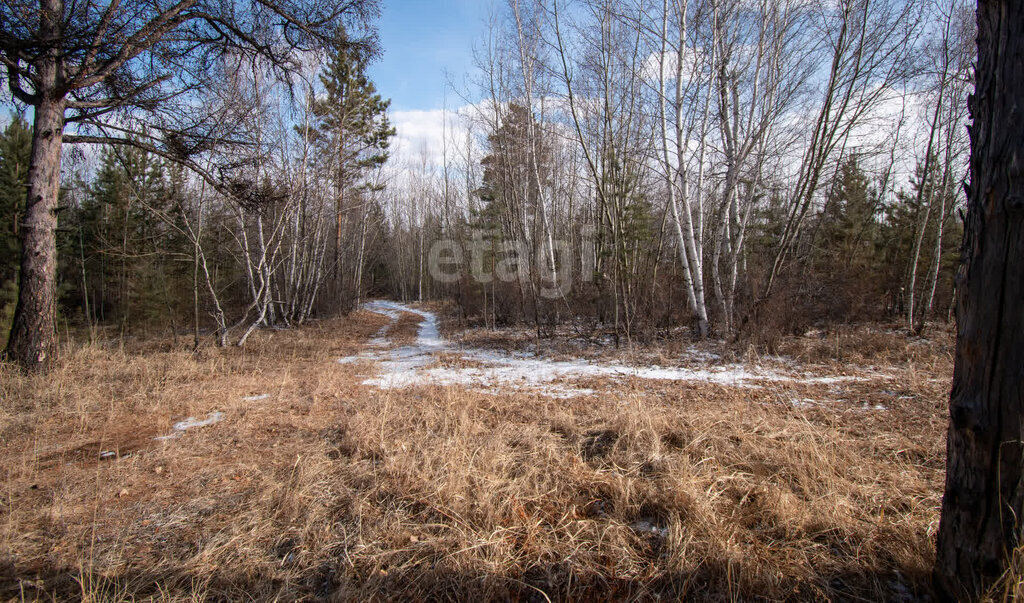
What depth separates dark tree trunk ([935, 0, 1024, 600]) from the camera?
4.08ft

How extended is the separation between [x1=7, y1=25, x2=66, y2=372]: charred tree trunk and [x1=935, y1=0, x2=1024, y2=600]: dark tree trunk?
8.73 metres

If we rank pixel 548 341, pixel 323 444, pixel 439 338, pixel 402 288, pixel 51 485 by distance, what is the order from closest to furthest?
pixel 51 485
pixel 323 444
pixel 548 341
pixel 439 338
pixel 402 288

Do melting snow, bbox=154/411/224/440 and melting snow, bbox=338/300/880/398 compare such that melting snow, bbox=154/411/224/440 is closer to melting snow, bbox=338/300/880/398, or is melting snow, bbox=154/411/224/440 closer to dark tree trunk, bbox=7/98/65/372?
melting snow, bbox=338/300/880/398

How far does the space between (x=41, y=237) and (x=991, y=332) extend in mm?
8869

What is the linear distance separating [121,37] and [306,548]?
717 cm

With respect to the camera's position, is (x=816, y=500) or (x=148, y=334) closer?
(x=816, y=500)

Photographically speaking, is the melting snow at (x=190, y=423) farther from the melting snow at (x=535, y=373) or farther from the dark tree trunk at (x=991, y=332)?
the dark tree trunk at (x=991, y=332)

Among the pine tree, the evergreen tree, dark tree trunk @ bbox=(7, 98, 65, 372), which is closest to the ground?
dark tree trunk @ bbox=(7, 98, 65, 372)

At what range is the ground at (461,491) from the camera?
1762mm

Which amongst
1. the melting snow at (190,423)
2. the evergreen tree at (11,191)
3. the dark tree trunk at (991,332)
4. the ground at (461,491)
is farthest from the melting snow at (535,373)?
the evergreen tree at (11,191)

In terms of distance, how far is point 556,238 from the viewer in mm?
16844

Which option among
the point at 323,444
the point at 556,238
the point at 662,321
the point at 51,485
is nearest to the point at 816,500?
the point at 323,444

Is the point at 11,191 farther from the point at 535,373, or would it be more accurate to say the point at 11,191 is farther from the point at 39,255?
the point at 535,373

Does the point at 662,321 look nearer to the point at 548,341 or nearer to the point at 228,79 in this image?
the point at 548,341
